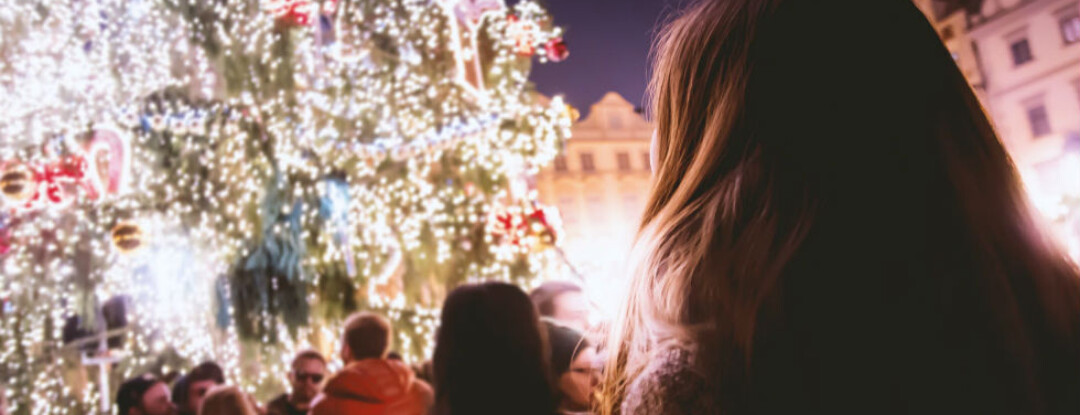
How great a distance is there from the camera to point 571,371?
2793 millimetres

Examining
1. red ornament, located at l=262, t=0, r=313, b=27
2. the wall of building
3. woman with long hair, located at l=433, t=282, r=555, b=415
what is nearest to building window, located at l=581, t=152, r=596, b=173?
the wall of building

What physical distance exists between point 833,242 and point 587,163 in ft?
93.7

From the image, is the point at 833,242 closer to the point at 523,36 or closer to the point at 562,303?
the point at 562,303

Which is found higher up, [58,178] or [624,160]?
[624,160]

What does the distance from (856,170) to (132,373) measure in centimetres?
852

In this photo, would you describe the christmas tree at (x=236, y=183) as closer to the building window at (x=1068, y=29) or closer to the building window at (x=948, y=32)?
the building window at (x=1068, y=29)

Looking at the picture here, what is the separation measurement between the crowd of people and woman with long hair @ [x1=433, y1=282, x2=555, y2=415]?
136 cm

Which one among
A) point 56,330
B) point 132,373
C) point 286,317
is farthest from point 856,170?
point 56,330

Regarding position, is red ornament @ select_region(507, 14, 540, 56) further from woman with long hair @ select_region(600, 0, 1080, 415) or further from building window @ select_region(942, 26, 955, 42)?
building window @ select_region(942, 26, 955, 42)

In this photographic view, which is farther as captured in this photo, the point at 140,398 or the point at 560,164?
the point at 560,164

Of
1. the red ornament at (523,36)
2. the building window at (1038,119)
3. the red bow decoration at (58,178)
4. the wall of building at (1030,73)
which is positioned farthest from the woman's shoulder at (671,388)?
the building window at (1038,119)

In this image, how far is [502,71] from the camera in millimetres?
9195

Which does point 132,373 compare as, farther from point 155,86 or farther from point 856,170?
point 856,170

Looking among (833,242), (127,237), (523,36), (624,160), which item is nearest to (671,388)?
(833,242)
